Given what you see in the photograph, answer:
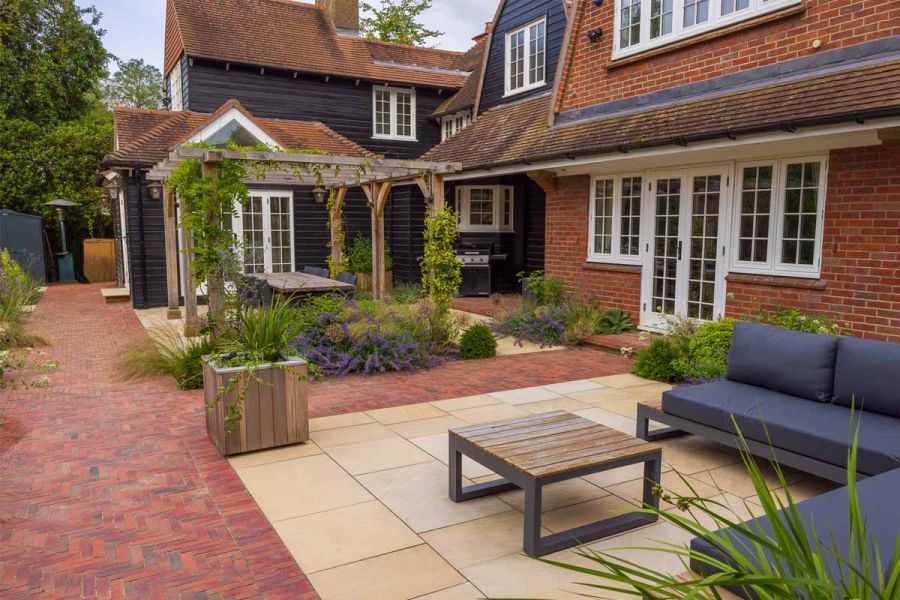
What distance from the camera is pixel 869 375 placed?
4145mm

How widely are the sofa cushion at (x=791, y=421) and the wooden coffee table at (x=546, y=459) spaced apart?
0.75m

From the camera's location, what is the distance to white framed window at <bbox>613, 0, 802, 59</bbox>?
7648 millimetres

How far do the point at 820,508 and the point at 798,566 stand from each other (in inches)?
63.3

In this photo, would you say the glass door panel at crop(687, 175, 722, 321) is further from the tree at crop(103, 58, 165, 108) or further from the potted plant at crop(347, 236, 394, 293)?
the tree at crop(103, 58, 165, 108)

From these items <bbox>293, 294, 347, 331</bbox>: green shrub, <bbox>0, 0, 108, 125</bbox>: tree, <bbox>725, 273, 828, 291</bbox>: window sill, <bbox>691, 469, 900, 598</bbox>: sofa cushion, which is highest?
<bbox>0, 0, 108, 125</bbox>: tree

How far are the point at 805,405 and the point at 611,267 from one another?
5419 mm

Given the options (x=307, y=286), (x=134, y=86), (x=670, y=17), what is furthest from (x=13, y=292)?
(x=134, y=86)

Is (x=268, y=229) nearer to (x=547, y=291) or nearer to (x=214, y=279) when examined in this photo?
(x=547, y=291)

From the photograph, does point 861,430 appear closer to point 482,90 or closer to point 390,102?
point 482,90

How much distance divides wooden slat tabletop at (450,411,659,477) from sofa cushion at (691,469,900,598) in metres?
0.85

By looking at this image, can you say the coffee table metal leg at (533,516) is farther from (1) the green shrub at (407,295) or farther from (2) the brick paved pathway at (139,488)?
(1) the green shrub at (407,295)

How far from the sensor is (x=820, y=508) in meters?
2.80

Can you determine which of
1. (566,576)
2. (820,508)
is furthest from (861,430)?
(566,576)

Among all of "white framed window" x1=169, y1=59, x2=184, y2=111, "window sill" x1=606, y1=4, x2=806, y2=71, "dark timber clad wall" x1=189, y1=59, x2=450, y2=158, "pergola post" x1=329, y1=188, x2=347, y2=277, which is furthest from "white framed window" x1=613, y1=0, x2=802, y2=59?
"white framed window" x1=169, y1=59, x2=184, y2=111
